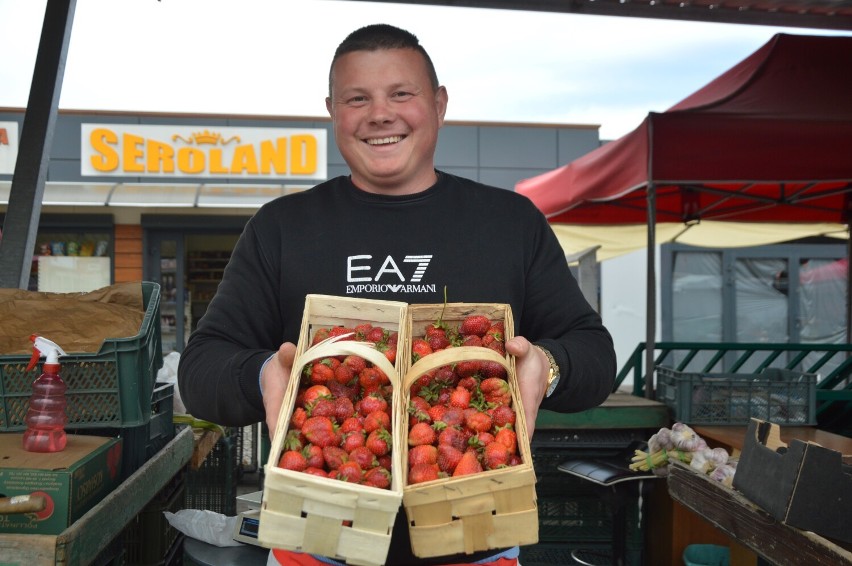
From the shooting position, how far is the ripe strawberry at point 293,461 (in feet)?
4.88

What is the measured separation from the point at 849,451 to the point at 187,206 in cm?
1023

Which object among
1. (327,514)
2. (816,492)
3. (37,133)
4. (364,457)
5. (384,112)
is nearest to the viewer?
(327,514)

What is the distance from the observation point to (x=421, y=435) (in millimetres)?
1594

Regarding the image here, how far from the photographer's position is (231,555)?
3254mm

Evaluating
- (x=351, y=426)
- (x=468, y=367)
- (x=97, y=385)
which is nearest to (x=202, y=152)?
(x=97, y=385)

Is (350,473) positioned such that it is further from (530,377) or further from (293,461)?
(530,377)

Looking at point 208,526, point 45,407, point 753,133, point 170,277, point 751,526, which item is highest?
point 753,133

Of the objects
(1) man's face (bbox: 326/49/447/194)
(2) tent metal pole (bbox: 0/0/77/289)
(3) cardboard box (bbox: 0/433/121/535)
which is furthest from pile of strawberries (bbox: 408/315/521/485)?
(2) tent metal pole (bbox: 0/0/77/289)

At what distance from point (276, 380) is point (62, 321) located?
1.97 m

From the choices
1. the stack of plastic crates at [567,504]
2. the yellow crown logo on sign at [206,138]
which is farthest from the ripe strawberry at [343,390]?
the yellow crown logo on sign at [206,138]

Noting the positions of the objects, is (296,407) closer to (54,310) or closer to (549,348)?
(549,348)

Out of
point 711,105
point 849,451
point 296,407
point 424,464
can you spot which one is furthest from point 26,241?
point 849,451

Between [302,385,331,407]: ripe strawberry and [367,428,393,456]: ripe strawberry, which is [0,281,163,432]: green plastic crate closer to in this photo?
[302,385,331,407]: ripe strawberry

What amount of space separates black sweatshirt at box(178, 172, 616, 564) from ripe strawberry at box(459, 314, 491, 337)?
179mm
